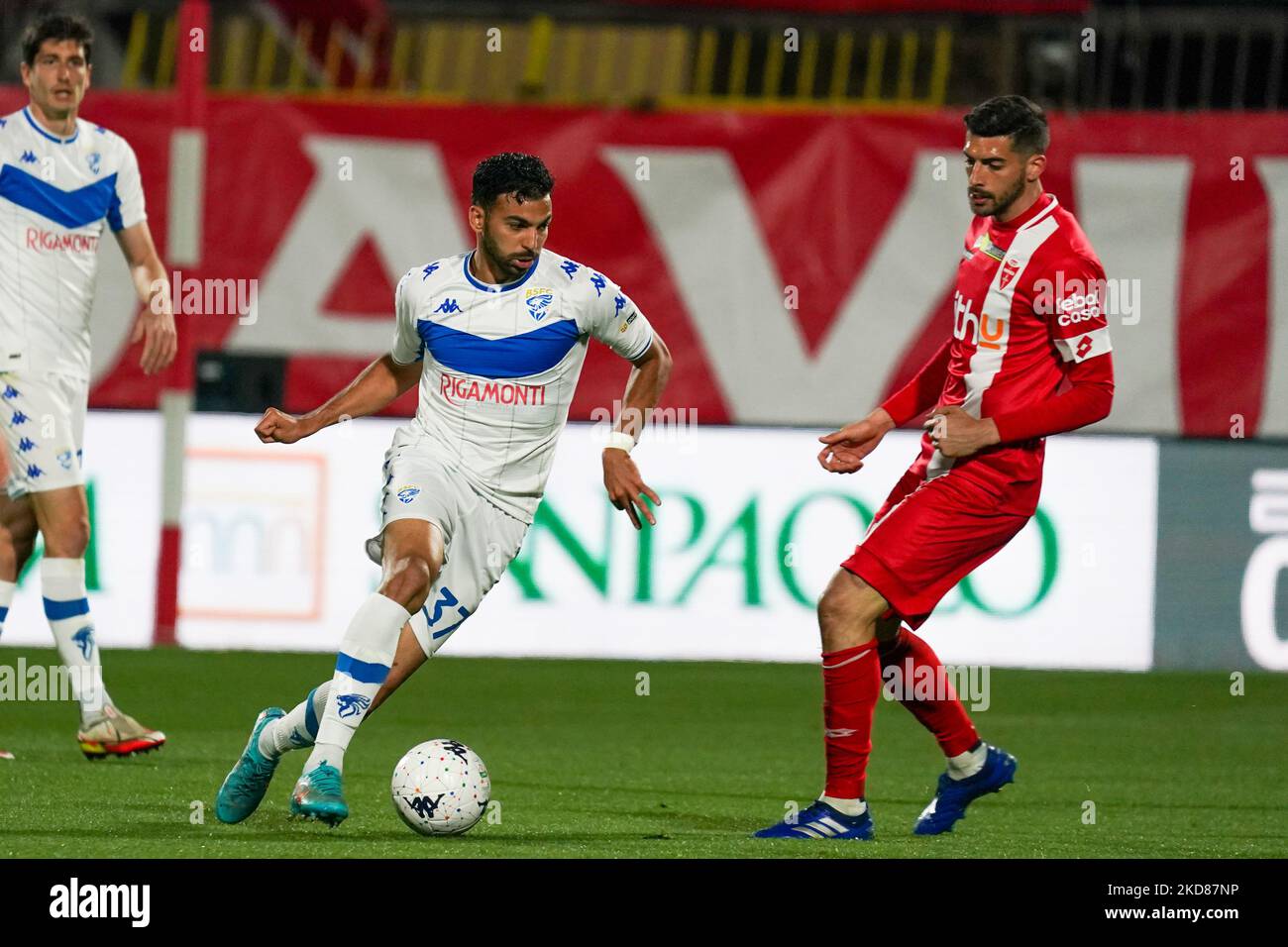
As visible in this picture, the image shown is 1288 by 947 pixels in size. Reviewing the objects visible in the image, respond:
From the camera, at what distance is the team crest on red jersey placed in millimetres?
6270

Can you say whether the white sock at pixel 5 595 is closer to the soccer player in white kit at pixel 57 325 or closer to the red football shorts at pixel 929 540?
the soccer player in white kit at pixel 57 325

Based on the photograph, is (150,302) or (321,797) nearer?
(321,797)

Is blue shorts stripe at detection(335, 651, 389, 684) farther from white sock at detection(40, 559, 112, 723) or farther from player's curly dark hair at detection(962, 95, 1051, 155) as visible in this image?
player's curly dark hair at detection(962, 95, 1051, 155)

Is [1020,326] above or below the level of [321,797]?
above

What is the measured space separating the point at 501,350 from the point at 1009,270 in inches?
56.6

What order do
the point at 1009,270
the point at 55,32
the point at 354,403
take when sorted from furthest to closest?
the point at 55,32 < the point at 354,403 < the point at 1009,270

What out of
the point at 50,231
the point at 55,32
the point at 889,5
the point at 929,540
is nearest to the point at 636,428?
the point at 929,540

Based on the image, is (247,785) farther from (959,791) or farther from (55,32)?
(55,32)

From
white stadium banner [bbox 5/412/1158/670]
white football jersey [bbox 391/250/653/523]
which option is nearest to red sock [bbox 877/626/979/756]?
white football jersey [bbox 391/250/653/523]

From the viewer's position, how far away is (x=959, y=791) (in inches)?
253

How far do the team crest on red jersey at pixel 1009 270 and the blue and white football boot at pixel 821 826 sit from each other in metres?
1.52

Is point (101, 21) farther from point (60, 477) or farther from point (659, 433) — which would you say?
point (60, 477)

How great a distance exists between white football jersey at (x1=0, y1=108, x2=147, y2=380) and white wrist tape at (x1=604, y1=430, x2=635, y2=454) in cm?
236
